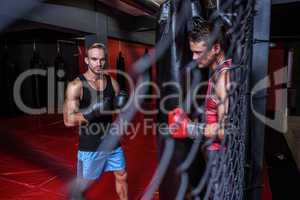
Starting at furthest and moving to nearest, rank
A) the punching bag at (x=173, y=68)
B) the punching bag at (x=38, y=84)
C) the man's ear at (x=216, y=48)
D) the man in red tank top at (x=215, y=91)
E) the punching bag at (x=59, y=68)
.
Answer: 1. the punching bag at (x=59, y=68)
2. the punching bag at (x=38, y=84)
3. the punching bag at (x=173, y=68)
4. the man's ear at (x=216, y=48)
5. the man in red tank top at (x=215, y=91)

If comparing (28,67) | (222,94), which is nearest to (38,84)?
(28,67)

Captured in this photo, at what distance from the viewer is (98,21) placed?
3477 mm

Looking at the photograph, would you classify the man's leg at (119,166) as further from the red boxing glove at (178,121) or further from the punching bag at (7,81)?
the punching bag at (7,81)

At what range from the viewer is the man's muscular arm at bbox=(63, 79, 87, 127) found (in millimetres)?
1790

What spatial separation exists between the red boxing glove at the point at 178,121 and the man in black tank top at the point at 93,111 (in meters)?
0.95

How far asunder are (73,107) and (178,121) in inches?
45.4

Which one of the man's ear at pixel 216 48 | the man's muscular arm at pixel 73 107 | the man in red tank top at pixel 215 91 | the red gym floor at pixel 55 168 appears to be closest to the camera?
the man in red tank top at pixel 215 91

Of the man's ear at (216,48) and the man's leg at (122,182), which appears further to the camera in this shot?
the man's leg at (122,182)

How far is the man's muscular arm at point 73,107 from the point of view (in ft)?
5.87

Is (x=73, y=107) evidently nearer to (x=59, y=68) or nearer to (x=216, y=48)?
(x=216, y=48)

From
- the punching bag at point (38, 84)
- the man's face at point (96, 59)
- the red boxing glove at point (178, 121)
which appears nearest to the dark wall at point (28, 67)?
the punching bag at point (38, 84)

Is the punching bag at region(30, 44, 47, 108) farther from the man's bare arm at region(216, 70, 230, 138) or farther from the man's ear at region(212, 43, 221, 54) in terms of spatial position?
the man's bare arm at region(216, 70, 230, 138)

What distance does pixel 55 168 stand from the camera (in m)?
2.21

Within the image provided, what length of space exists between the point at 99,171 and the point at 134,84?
5.25 feet
